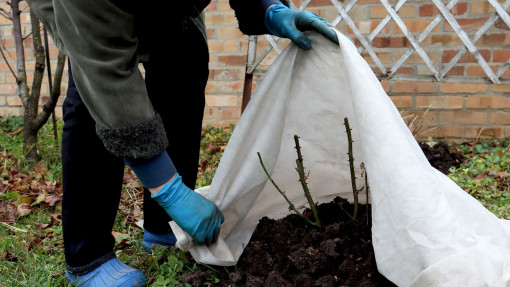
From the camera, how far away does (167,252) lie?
65.1 inches

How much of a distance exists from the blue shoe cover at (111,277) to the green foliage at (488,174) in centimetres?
137

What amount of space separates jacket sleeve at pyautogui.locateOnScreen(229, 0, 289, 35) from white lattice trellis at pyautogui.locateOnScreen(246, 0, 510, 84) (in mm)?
1312

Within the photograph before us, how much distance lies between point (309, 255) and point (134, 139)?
55cm

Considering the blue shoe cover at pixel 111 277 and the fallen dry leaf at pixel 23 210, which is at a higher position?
the blue shoe cover at pixel 111 277

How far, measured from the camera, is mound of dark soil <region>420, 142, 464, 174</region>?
2.59 m

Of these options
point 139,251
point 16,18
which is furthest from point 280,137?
point 16,18

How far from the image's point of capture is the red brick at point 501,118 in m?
3.02

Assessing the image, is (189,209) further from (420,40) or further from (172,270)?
(420,40)

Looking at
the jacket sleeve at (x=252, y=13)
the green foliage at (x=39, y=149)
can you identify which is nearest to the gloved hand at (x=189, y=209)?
the jacket sleeve at (x=252, y=13)

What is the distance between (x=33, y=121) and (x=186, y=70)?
1.60m

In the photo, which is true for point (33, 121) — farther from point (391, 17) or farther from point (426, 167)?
point (426, 167)

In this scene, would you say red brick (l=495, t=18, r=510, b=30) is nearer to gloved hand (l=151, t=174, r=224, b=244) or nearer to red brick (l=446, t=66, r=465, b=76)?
red brick (l=446, t=66, r=465, b=76)

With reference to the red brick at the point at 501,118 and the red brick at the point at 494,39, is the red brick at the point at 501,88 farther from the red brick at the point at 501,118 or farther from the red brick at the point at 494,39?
the red brick at the point at 494,39

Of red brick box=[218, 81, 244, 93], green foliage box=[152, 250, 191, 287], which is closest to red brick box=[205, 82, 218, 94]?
red brick box=[218, 81, 244, 93]
